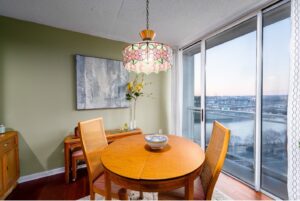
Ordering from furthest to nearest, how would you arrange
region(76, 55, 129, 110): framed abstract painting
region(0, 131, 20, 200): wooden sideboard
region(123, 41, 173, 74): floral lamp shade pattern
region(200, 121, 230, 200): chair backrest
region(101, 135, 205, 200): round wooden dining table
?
region(76, 55, 129, 110): framed abstract painting → region(0, 131, 20, 200): wooden sideboard → region(123, 41, 173, 74): floral lamp shade pattern → region(200, 121, 230, 200): chair backrest → region(101, 135, 205, 200): round wooden dining table

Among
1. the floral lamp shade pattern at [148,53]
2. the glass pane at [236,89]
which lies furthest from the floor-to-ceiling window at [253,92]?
the floral lamp shade pattern at [148,53]

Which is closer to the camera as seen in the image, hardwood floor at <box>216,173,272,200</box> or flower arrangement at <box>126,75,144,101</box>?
hardwood floor at <box>216,173,272,200</box>

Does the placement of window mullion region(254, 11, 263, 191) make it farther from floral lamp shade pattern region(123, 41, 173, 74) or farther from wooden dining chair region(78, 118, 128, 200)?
wooden dining chair region(78, 118, 128, 200)

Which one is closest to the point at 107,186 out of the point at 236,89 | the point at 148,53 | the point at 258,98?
the point at 148,53

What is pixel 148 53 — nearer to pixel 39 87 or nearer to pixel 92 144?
pixel 92 144

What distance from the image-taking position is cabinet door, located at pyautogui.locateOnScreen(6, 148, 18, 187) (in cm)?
188

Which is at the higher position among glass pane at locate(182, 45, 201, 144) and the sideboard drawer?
glass pane at locate(182, 45, 201, 144)

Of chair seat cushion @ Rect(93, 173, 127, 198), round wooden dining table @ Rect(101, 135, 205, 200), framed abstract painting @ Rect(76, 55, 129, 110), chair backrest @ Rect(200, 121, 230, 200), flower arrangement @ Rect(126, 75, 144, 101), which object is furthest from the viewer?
flower arrangement @ Rect(126, 75, 144, 101)

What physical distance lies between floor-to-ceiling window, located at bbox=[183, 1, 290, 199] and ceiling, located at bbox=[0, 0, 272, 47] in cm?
30

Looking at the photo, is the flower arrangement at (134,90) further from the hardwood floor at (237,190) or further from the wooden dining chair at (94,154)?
the hardwood floor at (237,190)

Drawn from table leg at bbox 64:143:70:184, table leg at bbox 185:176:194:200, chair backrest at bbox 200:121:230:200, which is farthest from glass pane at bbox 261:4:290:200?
table leg at bbox 64:143:70:184

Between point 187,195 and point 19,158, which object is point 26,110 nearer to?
point 19,158

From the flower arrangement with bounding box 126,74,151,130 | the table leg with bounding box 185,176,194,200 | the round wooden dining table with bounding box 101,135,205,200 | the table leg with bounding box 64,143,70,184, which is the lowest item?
the table leg with bounding box 64,143,70,184

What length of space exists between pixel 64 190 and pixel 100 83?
175 centimetres
